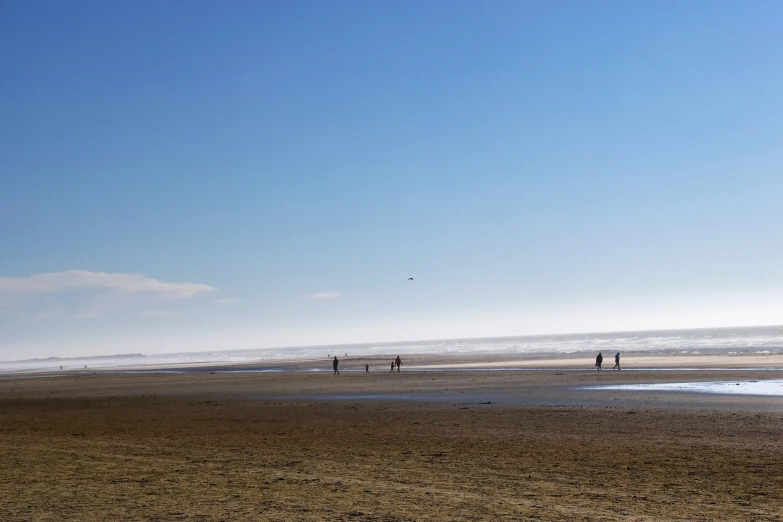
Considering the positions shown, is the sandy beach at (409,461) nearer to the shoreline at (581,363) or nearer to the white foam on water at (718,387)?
the white foam on water at (718,387)

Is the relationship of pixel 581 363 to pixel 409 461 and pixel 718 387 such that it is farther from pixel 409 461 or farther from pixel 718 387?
pixel 409 461

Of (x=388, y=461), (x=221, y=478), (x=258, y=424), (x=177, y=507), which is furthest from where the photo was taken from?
(x=258, y=424)

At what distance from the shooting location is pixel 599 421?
74.1 feet

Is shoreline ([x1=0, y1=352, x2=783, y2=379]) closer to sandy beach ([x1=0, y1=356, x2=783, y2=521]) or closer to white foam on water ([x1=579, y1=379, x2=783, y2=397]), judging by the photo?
white foam on water ([x1=579, y1=379, x2=783, y2=397])

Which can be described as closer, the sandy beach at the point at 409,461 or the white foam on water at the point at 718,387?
the sandy beach at the point at 409,461

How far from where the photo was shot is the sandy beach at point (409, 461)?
11.1 metres

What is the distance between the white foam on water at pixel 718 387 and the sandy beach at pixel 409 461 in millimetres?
3017

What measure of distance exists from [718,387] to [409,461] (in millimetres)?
25940

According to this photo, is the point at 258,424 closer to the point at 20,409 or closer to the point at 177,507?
the point at 177,507

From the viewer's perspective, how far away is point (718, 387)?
3544 centimetres

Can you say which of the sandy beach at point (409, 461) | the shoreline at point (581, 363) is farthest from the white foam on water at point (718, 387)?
the shoreline at point (581, 363)

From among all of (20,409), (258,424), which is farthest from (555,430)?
(20,409)

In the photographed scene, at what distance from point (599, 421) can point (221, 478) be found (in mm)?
13612

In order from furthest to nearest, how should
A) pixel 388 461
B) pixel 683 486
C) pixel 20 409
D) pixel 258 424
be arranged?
pixel 20 409 < pixel 258 424 < pixel 388 461 < pixel 683 486
